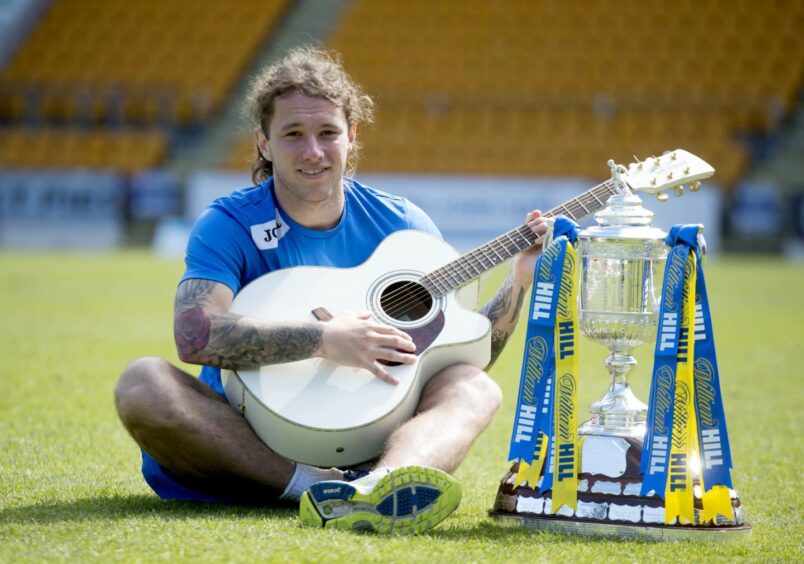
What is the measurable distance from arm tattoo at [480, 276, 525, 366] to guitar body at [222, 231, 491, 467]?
13 centimetres

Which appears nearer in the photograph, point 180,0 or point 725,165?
point 725,165

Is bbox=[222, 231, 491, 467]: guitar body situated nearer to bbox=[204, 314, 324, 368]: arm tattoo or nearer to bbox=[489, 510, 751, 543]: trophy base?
bbox=[204, 314, 324, 368]: arm tattoo

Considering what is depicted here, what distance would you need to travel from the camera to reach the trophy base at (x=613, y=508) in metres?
3.18

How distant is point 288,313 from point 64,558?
Result: 1073 millimetres

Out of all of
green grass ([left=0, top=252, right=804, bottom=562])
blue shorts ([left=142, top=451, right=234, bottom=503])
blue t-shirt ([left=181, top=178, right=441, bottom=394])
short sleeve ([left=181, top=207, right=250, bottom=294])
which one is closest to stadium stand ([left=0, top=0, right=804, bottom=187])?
green grass ([left=0, top=252, right=804, bottom=562])

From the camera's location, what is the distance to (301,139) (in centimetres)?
375

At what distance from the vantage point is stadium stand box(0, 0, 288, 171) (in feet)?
70.0

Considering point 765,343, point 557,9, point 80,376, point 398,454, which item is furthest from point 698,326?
point 557,9

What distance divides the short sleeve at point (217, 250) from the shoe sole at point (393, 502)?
797 millimetres

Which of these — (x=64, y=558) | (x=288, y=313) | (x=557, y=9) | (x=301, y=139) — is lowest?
(x=64, y=558)

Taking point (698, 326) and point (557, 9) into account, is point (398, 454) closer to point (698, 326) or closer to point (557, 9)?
point (698, 326)

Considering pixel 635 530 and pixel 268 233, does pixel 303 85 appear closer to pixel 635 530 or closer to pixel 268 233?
pixel 268 233

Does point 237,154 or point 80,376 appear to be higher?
point 237,154

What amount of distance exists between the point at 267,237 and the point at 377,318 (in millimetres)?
475
